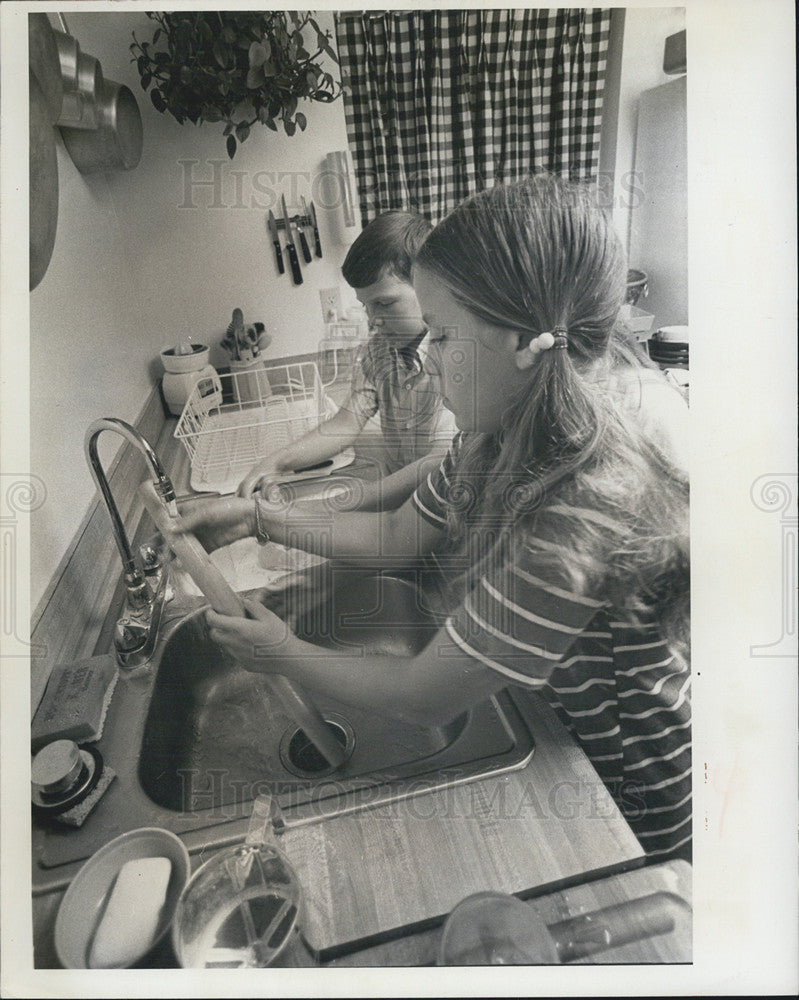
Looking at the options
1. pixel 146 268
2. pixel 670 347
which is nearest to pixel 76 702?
pixel 146 268

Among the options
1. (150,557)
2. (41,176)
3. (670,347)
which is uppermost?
(41,176)

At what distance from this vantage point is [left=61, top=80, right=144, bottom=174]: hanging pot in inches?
39.1

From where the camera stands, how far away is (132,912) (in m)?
1.00

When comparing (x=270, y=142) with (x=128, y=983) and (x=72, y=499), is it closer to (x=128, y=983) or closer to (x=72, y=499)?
(x=72, y=499)

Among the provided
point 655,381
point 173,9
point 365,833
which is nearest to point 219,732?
point 365,833

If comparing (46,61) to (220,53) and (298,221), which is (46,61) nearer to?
(220,53)

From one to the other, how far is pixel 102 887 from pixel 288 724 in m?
0.28

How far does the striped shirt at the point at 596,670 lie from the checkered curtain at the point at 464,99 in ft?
1.10

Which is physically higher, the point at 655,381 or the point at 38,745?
the point at 655,381

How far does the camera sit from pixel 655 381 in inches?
41.0

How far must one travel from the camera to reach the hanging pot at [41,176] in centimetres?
101

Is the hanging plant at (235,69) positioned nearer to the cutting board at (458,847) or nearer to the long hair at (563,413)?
the long hair at (563,413)

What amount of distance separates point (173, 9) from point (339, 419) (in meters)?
0.53

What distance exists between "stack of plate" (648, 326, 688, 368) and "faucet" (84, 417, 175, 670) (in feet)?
2.01
